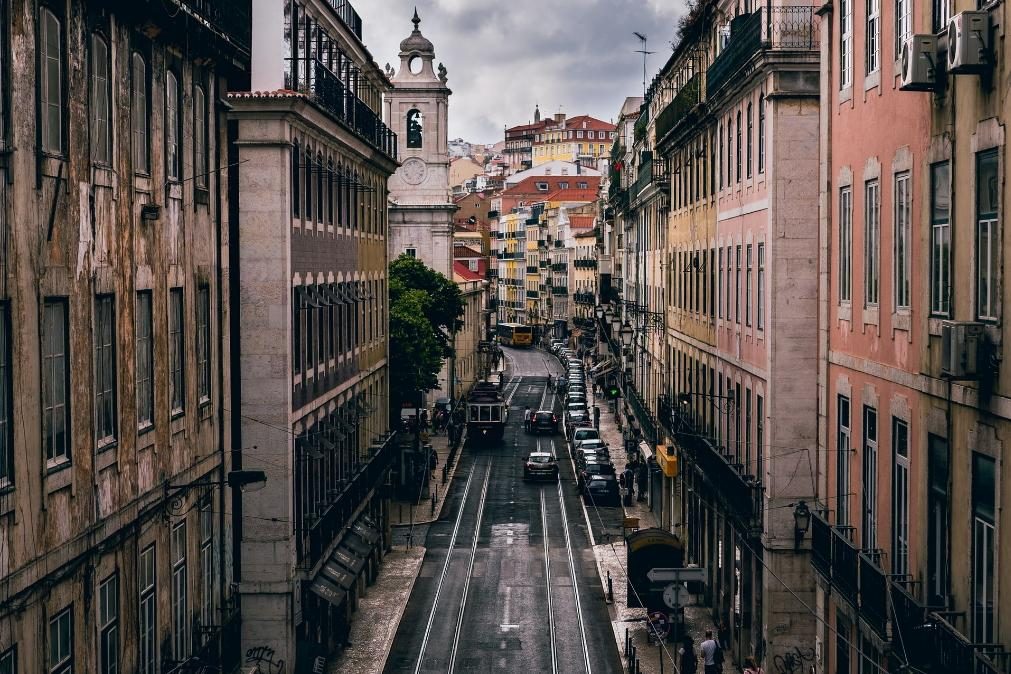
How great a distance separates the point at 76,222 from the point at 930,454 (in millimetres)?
10598

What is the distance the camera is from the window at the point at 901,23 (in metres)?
18.4

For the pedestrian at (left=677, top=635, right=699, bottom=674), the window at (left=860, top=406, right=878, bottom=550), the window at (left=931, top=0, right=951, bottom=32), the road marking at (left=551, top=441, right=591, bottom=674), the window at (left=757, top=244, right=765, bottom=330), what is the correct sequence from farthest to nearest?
the road marking at (left=551, top=441, right=591, bottom=674), the window at (left=757, top=244, right=765, bottom=330), the pedestrian at (left=677, top=635, right=699, bottom=674), the window at (left=860, top=406, right=878, bottom=550), the window at (left=931, top=0, right=951, bottom=32)

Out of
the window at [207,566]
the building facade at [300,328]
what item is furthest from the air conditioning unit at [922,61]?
the building facade at [300,328]

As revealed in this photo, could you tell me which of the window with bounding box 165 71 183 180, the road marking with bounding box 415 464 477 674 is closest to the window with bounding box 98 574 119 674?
the window with bounding box 165 71 183 180

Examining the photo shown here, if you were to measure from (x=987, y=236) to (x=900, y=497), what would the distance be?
4977 millimetres

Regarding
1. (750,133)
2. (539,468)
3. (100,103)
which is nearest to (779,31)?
(750,133)

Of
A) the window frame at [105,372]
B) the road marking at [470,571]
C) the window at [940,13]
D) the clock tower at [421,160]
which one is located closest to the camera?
the window at [940,13]

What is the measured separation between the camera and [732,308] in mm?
35281

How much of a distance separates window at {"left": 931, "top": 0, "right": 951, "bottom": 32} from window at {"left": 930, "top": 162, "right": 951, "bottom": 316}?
160 cm

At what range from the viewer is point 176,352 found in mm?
23406

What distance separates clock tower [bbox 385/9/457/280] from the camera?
9331cm

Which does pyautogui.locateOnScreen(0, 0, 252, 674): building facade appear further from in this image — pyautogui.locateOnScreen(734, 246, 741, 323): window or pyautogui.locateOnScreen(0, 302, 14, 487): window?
pyautogui.locateOnScreen(734, 246, 741, 323): window

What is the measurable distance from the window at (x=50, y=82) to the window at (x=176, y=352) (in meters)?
5.92

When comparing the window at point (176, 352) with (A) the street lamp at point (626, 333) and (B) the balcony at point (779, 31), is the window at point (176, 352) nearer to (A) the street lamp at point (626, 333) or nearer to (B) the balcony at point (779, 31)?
(B) the balcony at point (779, 31)
